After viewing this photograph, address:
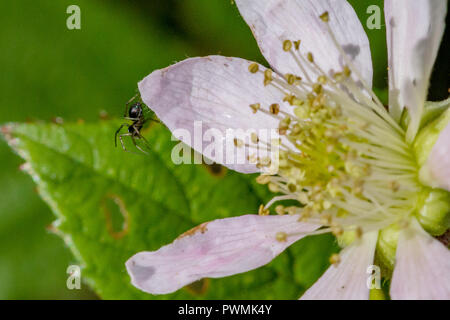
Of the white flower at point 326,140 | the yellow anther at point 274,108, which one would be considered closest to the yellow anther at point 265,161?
the white flower at point 326,140

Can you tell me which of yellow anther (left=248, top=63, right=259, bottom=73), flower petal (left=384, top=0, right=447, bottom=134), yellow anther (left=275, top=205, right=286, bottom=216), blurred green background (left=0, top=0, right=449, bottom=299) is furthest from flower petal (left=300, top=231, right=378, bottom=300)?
blurred green background (left=0, top=0, right=449, bottom=299)

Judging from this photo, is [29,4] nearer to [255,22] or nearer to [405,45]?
[255,22]

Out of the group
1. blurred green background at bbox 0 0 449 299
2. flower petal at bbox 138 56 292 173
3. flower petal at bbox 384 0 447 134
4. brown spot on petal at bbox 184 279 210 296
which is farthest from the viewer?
blurred green background at bbox 0 0 449 299

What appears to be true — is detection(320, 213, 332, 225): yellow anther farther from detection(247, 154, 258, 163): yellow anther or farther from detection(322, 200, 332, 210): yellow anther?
detection(247, 154, 258, 163): yellow anther

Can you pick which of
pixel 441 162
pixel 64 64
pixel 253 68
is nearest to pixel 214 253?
pixel 253 68

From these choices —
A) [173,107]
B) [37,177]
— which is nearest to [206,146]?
[173,107]

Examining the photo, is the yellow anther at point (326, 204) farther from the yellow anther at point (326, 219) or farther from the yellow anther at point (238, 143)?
the yellow anther at point (238, 143)

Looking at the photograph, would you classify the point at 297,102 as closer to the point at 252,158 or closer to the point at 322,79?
the point at 322,79
